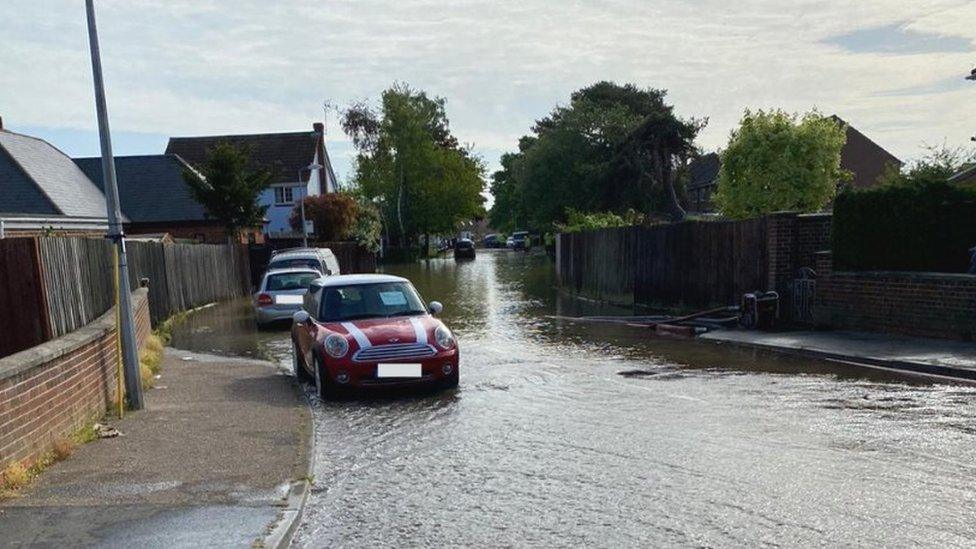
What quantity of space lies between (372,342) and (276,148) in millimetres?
55454

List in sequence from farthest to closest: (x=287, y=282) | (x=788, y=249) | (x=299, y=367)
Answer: (x=287, y=282) < (x=788, y=249) < (x=299, y=367)

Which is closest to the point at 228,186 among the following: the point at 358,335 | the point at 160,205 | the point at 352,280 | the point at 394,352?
the point at 160,205

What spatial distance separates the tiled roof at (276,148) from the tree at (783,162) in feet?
126

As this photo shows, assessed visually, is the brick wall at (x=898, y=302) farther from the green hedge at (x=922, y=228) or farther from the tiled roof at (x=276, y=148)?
the tiled roof at (x=276, y=148)

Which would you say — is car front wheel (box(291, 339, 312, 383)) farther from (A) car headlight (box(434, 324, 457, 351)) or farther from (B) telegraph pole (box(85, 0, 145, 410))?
(B) telegraph pole (box(85, 0, 145, 410))

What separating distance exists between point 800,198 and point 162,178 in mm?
31323

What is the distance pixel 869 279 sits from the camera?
48.4ft

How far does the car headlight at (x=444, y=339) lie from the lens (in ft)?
35.0

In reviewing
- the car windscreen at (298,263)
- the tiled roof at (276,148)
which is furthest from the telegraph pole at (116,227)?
the tiled roof at (276,148)

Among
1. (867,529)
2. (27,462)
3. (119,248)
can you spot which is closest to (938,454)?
(867,529)

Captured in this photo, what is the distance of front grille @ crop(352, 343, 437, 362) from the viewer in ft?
33.8

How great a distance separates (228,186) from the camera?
121 feet

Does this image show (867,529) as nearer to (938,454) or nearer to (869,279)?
(938,454)

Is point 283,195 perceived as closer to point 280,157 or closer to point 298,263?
point 280,157
